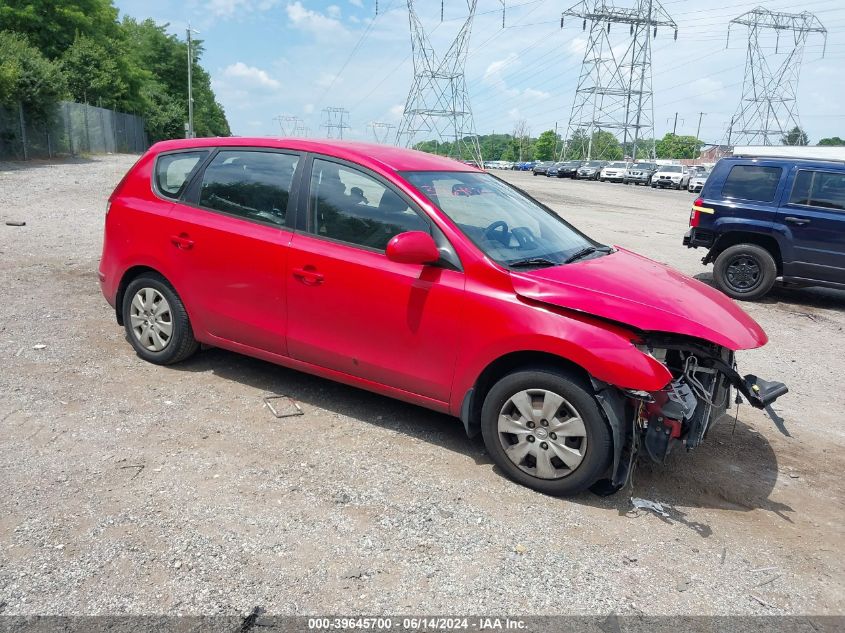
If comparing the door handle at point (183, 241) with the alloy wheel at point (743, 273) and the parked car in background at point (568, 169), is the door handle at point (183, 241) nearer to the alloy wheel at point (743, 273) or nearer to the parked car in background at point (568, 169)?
the alloy wheel at point (743, 273)

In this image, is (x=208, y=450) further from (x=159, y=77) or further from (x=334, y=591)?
(x=159, y=77)

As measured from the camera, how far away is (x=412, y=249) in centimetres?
380

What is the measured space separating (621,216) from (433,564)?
18700mm

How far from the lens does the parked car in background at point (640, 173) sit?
161ft

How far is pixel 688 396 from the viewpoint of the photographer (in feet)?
12.0

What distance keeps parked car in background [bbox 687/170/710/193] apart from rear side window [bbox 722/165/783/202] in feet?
112

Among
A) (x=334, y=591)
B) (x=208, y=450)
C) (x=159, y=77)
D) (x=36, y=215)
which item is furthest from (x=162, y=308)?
(x=159, y=77)

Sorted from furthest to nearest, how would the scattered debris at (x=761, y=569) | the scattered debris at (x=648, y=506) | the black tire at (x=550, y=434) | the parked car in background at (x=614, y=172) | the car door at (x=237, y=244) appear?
the parked car in background at (x=614, y=172) < the car door at (x=237, y=244) < the scattered debris at (x=648, y=506) < the black tire at (x=550, y=434) < the scattered debris at (x=761, y=569)

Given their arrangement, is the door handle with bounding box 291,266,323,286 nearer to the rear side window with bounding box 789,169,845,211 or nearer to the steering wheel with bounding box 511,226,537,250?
the steering wheel with bounding box 511,226,537,250

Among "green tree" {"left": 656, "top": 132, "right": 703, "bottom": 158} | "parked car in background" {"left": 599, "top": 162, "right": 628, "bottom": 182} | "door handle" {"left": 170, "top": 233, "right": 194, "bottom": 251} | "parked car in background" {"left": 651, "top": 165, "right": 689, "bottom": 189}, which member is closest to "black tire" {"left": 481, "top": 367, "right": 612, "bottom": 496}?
"door handle" {"left": 170, "top": 233, "right": 194, "bottom": 251}

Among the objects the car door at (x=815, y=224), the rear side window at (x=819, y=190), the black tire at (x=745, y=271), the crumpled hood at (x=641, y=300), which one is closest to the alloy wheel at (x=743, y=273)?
the black tire at (x=745, y=271)

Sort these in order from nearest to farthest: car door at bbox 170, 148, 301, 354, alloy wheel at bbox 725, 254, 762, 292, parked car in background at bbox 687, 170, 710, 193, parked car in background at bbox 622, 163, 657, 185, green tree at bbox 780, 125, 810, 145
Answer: car door at bbox 170, 148, 301, 354 < alloy wheel at bbox 725, 254, 762, 292 < parked car in background at bbox 687, 170, 710, 193 < parked car in background at bbox 622, 163, 657, 185 < green tree at bbox 780, 125, 810, 145

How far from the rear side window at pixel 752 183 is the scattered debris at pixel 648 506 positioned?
6818 millimetres

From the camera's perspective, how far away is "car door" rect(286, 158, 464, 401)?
393cm
